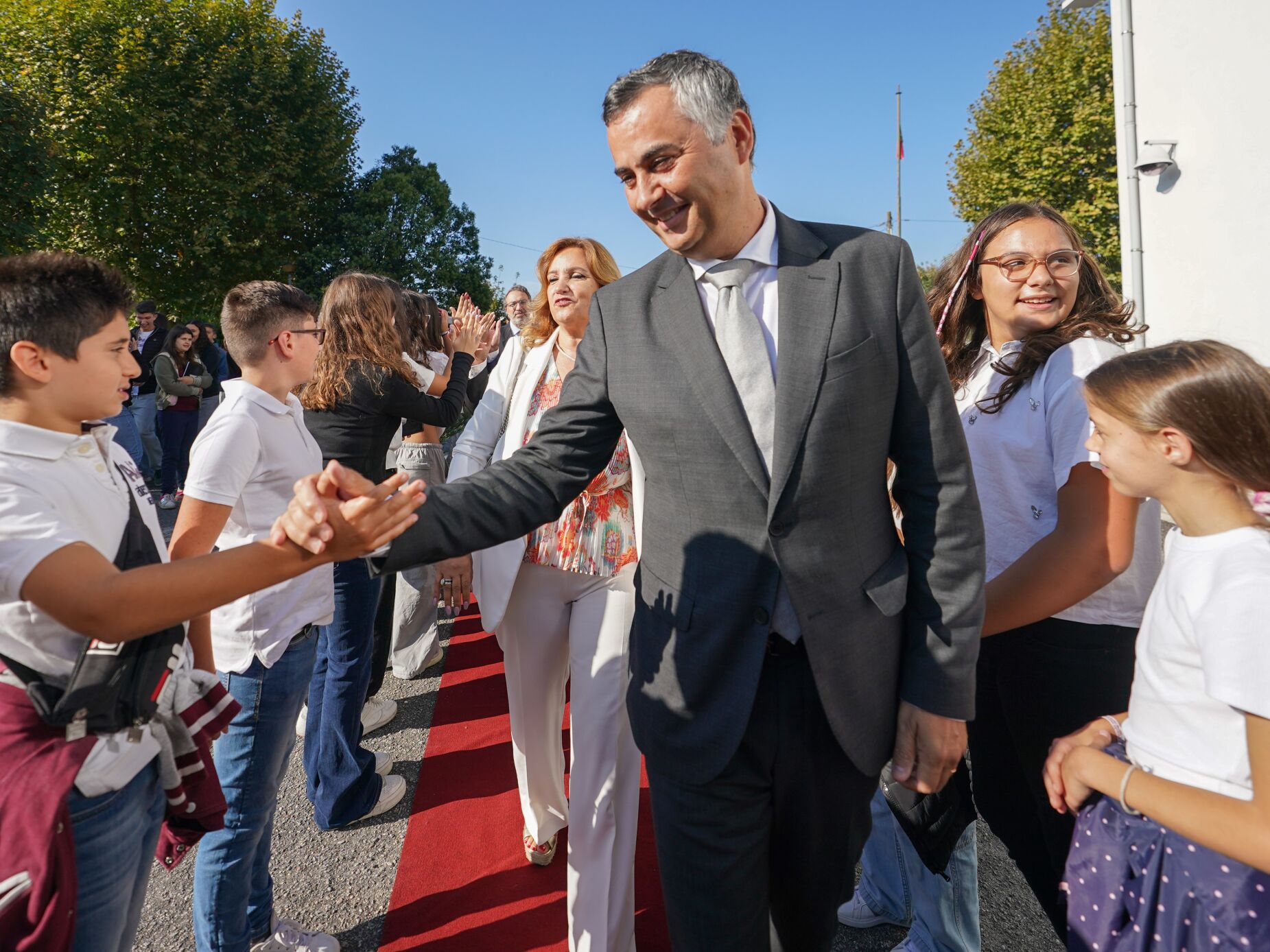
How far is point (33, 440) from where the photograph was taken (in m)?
1.36

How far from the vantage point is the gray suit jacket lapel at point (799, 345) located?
1558 millimetres

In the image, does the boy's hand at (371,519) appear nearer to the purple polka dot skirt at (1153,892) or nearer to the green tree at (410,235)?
the purple polka dot skirt at (1153,892)

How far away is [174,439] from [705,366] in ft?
34.8

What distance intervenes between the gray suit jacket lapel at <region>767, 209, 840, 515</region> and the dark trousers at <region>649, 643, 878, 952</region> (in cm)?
50

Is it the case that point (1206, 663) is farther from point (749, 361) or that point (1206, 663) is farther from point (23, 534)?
point (23, 534)

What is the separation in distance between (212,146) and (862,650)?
24.0m

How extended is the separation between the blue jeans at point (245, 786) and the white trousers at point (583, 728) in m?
0.80

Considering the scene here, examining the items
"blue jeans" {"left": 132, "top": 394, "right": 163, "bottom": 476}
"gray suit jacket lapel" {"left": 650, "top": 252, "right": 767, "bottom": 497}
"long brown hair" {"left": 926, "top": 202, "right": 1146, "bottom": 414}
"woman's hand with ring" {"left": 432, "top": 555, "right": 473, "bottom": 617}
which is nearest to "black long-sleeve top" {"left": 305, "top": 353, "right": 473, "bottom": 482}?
"woman's hand with ring" {"left": 432, "top": 555, "right": 473, "bottom": 617}

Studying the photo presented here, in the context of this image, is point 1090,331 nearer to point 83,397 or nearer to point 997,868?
point 997,868

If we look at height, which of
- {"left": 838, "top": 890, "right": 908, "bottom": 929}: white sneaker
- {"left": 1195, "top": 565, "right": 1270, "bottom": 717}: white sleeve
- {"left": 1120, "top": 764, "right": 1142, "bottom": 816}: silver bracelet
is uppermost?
{"left": 1195, "top": 565, "right": 1270, "bottom": 717}: white sleeve

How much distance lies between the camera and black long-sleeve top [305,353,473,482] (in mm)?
3242

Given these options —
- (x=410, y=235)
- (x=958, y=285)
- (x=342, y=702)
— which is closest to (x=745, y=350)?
(x=958, y=285)

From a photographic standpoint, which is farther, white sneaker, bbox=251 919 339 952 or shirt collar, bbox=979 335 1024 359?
white sneaker, bbox=251 919 339 952

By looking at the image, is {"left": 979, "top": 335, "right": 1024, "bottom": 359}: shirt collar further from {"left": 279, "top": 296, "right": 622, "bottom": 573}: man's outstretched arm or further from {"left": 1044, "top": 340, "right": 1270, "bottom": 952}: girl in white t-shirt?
{"left": 279, "top": 296, "right": 622, "bottom": 573}: man's outstretched arm
